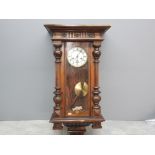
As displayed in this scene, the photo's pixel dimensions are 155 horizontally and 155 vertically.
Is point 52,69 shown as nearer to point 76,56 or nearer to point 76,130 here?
point 76,56

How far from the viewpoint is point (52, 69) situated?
85.6 inches

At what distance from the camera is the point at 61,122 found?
1.78 m

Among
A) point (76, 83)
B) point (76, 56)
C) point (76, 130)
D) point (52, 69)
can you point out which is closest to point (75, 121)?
point (76, 130)

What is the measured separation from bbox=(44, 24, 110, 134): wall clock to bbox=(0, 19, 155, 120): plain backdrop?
390 mm

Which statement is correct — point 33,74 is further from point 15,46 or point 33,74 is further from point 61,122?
point 61,122

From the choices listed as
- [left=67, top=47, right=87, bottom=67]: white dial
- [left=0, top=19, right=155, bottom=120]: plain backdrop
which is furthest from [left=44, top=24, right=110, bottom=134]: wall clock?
[left=0, top=19, right=155, bottom=120]: plain backdrop

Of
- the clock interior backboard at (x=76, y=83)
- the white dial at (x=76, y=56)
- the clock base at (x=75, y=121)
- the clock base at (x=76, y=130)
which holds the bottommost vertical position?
the clock base at (x=76, y=130)

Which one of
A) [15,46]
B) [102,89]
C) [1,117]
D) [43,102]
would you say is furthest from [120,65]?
[1,117]

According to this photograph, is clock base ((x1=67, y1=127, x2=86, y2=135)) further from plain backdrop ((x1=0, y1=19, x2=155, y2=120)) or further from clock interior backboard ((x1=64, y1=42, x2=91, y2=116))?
plain backdrop ((x1=0, y1=19, x2=155, y2=120))

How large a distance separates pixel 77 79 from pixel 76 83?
29 millimetres

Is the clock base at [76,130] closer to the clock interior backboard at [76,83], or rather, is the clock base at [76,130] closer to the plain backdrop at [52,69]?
the clock interior backboard at [76,83]

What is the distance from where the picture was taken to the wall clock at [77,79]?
178 centimetres

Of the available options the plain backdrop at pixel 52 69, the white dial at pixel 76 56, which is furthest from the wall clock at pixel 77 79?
the plain backdrop at pixel 52 69
